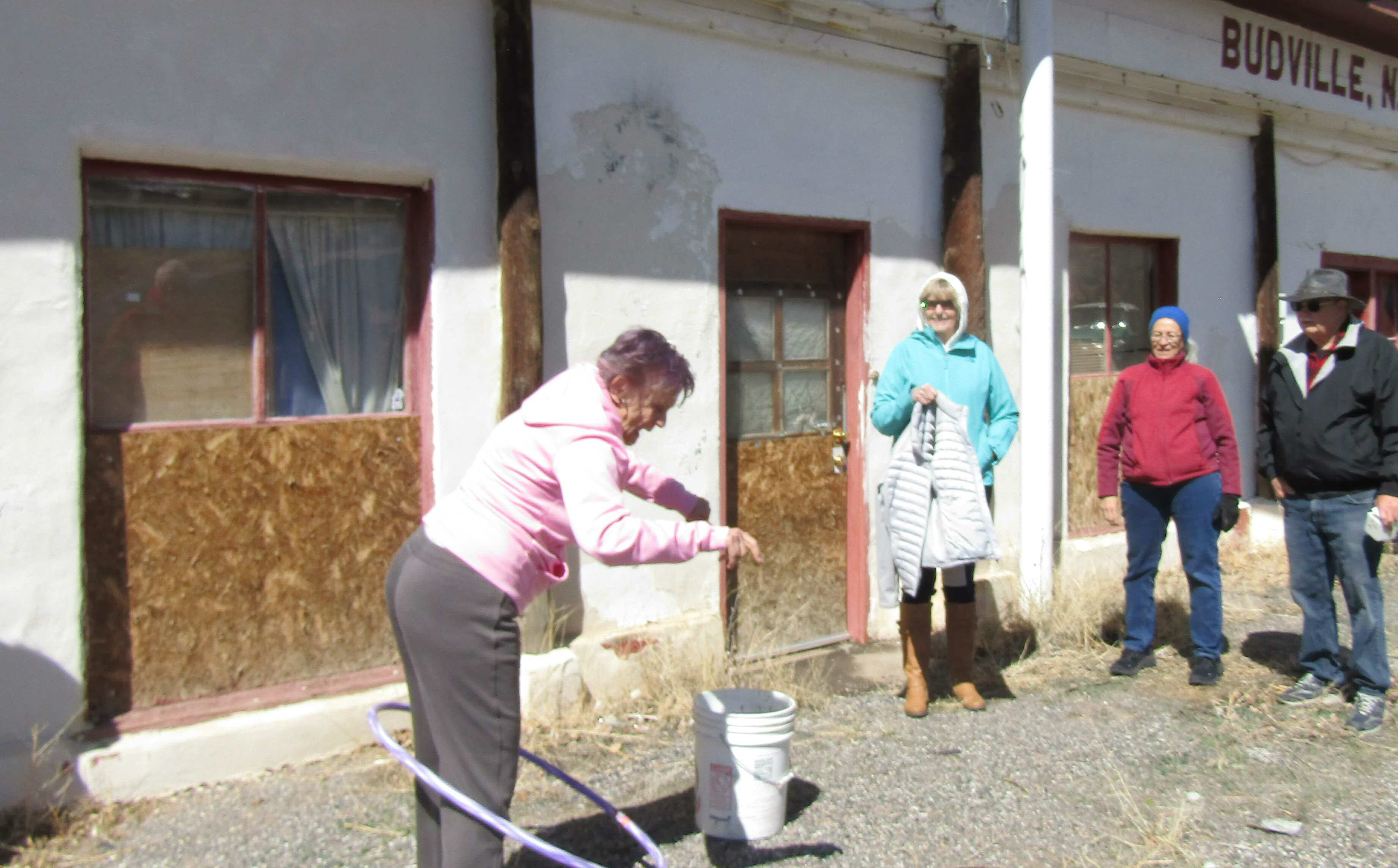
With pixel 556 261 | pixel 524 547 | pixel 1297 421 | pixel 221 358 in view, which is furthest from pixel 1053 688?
pixel 221 358

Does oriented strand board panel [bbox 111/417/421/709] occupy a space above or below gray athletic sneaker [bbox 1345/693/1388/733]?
above

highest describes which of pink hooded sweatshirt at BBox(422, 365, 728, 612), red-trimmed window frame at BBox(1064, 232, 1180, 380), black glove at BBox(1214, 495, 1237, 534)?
red-trimmed window frame at BBox(1064, 232, 1180, 380)

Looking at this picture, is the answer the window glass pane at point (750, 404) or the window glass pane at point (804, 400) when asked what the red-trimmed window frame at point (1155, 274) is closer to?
the window glass pane at point (804, 400)

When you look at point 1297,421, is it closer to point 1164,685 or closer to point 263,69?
point 1164,685

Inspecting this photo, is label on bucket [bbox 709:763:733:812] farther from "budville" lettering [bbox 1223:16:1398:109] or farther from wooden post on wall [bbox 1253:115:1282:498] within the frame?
"budville" lettering [bbox 1223:16:1398:109]

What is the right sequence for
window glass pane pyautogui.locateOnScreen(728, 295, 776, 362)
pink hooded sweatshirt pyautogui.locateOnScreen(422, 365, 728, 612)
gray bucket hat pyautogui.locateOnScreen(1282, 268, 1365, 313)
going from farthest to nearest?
window glass pane pyautogui.locateOnScreen(728, 295, 776, 362), gray bucket hat pyautogui.locateOnScreen(1282, 268, 1365, 313), pink hooded sweatshirt pyautogui.locateOnScreen(422, 365, 728, 612)

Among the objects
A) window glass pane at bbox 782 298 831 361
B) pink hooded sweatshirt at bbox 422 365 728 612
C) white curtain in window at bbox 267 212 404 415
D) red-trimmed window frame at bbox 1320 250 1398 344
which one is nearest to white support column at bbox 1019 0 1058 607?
window glass pane at bbox 782 298 831 361

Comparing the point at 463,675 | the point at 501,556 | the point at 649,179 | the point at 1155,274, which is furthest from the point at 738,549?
the point at 1155,274

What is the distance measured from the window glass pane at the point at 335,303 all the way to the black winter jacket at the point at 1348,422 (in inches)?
156

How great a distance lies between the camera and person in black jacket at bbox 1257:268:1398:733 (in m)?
4.98

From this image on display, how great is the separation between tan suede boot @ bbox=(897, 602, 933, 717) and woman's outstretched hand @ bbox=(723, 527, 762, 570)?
2.32m

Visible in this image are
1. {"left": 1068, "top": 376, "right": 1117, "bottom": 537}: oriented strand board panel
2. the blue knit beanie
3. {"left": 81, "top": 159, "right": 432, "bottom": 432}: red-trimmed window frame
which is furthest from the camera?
{"left": 1068, "top": 376, "right": 1117, "bottom": 537}: oriented strand board panel

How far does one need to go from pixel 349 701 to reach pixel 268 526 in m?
0.78

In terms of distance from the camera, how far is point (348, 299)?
4.95 metres
